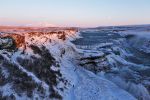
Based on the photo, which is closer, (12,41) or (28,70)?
(28,70)

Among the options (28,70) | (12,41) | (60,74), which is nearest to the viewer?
(28,70)

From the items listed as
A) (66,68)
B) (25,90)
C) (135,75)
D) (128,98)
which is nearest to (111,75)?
(135,75)

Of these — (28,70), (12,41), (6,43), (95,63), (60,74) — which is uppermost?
(12,41)

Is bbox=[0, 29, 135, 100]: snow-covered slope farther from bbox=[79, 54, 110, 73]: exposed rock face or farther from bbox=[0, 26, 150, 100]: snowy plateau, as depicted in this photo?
bbox=[79, 54, 110, 73]: exposed rock face

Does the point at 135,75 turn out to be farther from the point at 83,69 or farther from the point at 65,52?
the point at 65,52

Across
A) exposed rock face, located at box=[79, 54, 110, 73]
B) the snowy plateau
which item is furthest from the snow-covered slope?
exposed rock face, located at box=[79, 54, 110, 73]

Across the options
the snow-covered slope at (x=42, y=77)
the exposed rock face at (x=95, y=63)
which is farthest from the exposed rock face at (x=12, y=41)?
the exposed rock face at (x=95, y=63)

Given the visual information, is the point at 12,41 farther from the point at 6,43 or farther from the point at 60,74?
the point at 60,74

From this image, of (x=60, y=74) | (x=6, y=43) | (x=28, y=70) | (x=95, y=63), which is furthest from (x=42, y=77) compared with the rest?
(x=95, y=63)

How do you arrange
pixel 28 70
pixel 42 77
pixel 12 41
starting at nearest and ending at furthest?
pixel 42 77 < pixel 28 70 < pixel 12 41
